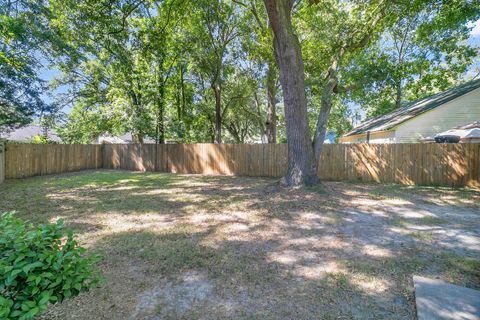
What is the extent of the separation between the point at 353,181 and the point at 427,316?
790cm

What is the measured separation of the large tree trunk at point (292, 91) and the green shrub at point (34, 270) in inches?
230

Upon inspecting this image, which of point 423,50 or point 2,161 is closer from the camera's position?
point 2,161

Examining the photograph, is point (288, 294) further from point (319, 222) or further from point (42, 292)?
point (319, 222)

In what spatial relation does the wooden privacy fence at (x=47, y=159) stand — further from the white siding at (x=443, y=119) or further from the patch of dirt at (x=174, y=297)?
the white siding at (x=443, y=119)

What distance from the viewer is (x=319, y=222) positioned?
443 centimetres

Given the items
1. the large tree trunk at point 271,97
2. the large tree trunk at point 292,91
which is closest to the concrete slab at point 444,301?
the large tree trunk at point 292,91

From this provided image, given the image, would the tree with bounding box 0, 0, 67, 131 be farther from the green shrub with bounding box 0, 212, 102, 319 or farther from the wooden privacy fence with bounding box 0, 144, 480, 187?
the green shrub with bounding box 0, 212, 102, 319

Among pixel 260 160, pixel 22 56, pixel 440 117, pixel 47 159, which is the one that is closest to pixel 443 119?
pixel 440 117

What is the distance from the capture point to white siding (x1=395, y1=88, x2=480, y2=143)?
33.9 ft

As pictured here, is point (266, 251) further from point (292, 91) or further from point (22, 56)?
point (22, 56)

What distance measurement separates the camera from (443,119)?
10.6 m

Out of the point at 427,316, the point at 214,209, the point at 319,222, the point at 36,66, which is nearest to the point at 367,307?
the point at 427,316

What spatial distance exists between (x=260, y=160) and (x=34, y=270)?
9953 mm

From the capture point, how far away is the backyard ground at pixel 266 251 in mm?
2180
